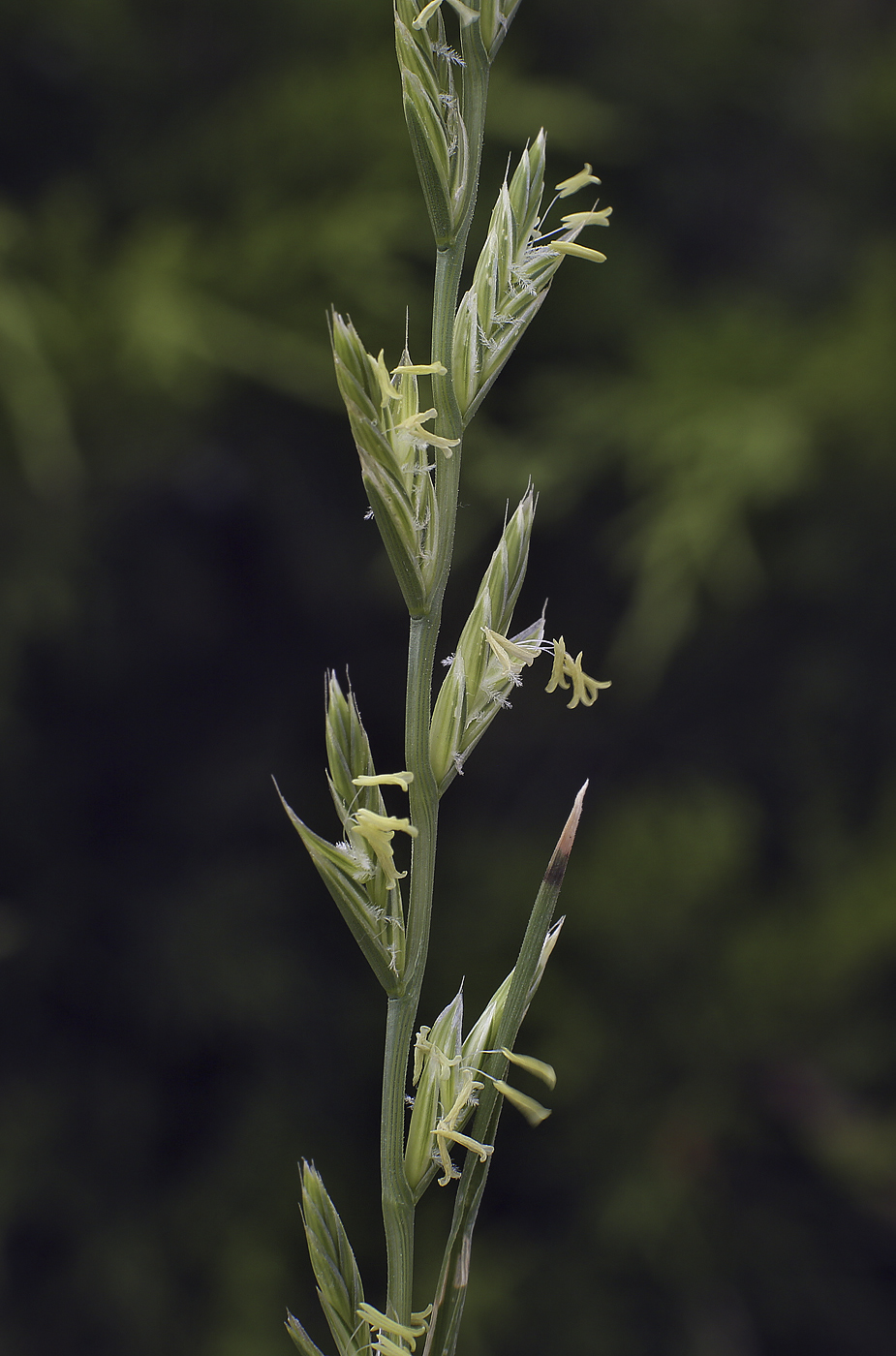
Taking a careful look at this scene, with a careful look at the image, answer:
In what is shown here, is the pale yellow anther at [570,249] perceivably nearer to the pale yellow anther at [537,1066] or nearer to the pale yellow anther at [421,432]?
the pale yellow anther at [421,432]

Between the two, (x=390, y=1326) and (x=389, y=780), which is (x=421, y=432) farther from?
(x=390, y=1326)

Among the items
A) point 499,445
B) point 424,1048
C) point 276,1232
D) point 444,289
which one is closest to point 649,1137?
point 276,1232

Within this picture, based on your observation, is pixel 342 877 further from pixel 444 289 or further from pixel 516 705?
pixel 516 705

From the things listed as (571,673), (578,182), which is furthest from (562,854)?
(578,182)

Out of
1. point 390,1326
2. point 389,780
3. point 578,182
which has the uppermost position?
point 578,182

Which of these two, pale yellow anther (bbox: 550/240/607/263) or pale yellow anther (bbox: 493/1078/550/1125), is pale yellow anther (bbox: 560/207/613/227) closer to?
pale yellow anther (bbox: 550/240/607/263)

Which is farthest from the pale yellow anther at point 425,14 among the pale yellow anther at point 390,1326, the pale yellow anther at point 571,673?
the pale yellow anther at point 390,1326

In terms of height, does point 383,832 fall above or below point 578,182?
below

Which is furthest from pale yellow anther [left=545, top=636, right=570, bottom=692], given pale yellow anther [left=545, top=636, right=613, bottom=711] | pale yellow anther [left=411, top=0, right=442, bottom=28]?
pale yellow anther [left=411, top=0, right=442, bottom=28]
